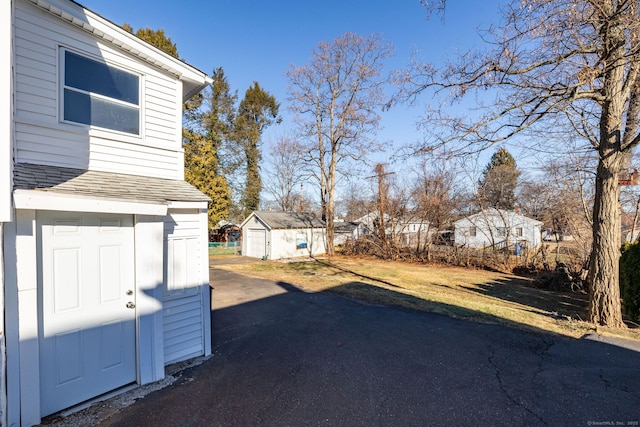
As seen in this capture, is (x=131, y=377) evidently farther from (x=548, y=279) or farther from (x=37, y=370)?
(x=548, y=279)

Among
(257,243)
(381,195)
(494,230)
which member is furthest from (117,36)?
(494,230)

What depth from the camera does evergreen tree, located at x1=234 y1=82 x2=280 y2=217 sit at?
2723cm

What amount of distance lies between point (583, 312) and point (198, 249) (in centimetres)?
962

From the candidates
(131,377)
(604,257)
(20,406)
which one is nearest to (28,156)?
(20,406)

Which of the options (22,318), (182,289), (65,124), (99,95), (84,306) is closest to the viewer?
(22,318)

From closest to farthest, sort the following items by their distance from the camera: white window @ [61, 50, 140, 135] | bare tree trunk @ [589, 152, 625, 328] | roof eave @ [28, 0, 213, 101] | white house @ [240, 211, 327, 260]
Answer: roof eave @ [28, 0, 213, 101] < white window @ [61, 50, 140, 135] < bare tree trunk @ [589, 152, 625, 328] < white house @ [240, 211, 327, 260]

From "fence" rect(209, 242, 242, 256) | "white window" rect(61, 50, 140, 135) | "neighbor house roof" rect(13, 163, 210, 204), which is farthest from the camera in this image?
"fence" rect(209, 242, 242, 256)

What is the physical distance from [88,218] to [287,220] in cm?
1727

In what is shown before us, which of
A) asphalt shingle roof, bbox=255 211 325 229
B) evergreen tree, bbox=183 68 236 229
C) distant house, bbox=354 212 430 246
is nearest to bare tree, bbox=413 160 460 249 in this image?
distant house, bbox=354 212 430 246

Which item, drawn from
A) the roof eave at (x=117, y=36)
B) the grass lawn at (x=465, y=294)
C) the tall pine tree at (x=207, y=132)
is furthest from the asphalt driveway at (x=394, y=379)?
the tall pine tree at (x=207, y=132)

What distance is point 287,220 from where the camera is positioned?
20.6 m

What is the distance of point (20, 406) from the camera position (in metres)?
2.71

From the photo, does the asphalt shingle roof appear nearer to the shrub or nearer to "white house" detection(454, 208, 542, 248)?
"white house" detection(454, 208, 542, 248)

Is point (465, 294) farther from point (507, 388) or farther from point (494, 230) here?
point (494, 230)
